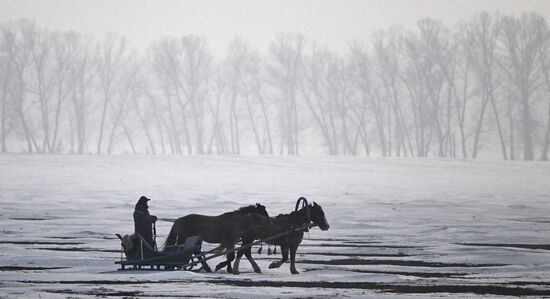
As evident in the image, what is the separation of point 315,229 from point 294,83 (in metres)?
60.6

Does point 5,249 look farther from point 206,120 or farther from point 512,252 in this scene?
point 206,120

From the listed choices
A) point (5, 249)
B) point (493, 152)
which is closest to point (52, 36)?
point (493, 152)

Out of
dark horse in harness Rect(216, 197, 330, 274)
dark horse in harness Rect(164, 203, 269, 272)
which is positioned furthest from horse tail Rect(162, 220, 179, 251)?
dark horse in harness Rect(216, 197, 330, 274)

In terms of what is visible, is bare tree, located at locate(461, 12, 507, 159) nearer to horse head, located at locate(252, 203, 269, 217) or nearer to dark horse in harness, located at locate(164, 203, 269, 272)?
horse head, located at locate(252, 203, 269, 217)

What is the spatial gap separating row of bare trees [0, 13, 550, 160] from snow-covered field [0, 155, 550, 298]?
14252 mm

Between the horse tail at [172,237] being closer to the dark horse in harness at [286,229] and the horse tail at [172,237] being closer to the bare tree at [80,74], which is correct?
the dark horse in harness at [286,229]

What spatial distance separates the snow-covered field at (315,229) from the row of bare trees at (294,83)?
14.3m

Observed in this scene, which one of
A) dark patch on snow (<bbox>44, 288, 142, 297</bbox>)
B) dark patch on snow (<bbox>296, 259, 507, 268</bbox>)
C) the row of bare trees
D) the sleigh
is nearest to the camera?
dark patch on snow (<bbox>44, 288, 142, 297</bbox>)

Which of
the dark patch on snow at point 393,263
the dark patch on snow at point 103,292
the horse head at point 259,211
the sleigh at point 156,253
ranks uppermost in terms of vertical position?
the horse head at point 259,211

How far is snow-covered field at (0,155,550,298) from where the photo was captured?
1516 centimetres

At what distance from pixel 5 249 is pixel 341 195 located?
2540 cm

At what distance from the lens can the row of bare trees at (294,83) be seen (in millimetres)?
82500

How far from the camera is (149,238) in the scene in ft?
55.1

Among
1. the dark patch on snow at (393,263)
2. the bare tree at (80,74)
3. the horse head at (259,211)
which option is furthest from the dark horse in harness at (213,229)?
the bare tree at (80,74)
